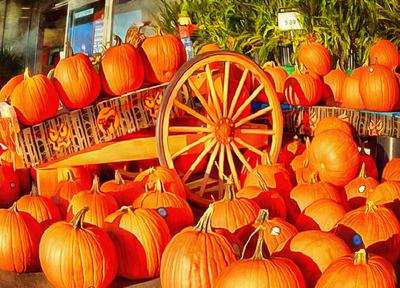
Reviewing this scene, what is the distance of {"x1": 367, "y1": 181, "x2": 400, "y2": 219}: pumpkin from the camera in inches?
125

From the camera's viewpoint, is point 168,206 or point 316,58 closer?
point 168,206

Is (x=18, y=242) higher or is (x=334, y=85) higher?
(x=334, y=85)

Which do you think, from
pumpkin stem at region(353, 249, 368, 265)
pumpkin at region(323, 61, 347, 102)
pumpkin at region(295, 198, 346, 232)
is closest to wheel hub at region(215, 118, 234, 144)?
pumpkin at region(295, 198, 346, 232)

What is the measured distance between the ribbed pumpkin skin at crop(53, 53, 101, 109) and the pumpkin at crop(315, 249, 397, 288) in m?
2.04

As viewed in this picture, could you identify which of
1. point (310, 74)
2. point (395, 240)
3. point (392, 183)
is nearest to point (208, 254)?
Result: point (395, 240)

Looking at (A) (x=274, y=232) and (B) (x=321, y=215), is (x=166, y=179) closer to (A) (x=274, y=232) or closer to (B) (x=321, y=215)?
(B) (x=321, y=215)

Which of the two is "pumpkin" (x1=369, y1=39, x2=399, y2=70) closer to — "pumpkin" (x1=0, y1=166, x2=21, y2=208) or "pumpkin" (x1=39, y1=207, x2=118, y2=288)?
"pumpkin" (x1=0, y1=166, x2=21, y2=208)

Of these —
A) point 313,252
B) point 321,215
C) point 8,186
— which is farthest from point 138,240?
point 8,186

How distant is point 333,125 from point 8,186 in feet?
6.91

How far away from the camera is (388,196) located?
3203 millimetres

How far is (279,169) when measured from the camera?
371cm

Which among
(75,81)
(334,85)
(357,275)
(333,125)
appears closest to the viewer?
(357,275)

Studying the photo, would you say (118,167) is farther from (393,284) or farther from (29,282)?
(393,284)

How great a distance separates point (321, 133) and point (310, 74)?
1205 mm
